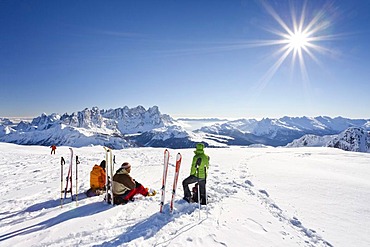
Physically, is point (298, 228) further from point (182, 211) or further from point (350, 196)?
point (350, 196)

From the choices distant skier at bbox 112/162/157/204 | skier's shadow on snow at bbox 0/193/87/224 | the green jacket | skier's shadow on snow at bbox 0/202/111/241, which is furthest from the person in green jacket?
skier's shadow on snow at bbox 0/193/87/224

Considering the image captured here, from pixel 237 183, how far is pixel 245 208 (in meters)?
3.99

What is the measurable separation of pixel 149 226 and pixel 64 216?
3.14 m

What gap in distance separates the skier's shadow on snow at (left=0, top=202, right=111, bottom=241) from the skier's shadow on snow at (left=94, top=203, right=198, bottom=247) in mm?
2048

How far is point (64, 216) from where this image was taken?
290 inches

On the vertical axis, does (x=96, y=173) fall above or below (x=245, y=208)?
above

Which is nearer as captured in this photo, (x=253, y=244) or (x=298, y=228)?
(x=253, y=244)

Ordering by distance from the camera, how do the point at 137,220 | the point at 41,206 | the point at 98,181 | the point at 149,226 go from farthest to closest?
the point at 98,181 → the point at 41,206 → the point at 137,220 → the point at 149,226

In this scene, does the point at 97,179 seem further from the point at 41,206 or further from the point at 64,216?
the point at 64,216

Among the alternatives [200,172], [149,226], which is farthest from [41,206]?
[200,172]

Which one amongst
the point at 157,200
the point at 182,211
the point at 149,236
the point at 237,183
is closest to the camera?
the point at 149,236

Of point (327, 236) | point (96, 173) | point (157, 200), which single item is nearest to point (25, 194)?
point (96, 173)

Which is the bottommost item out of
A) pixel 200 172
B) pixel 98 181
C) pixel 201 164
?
pixel 98 181

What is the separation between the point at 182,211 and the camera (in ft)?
25.4
